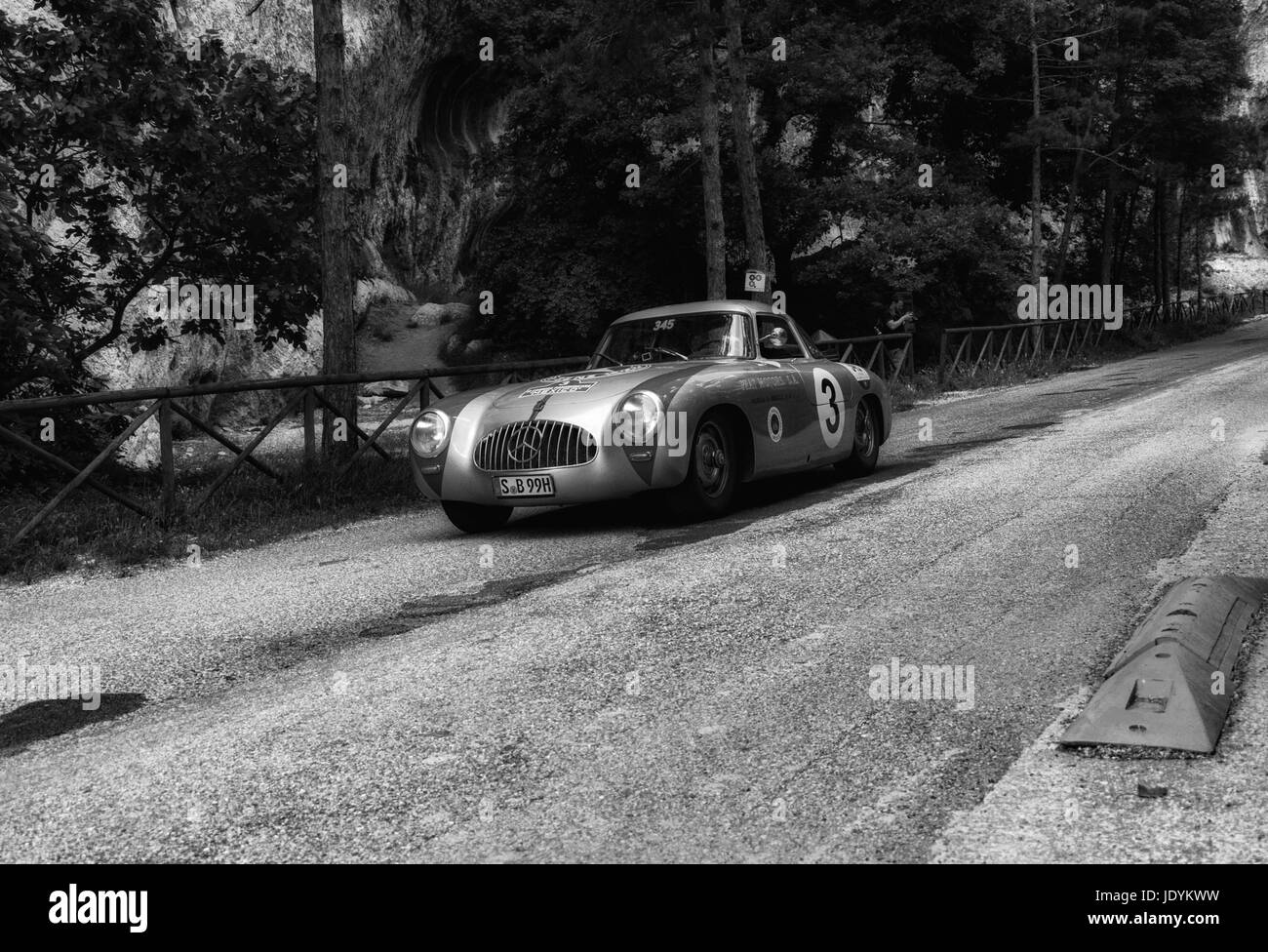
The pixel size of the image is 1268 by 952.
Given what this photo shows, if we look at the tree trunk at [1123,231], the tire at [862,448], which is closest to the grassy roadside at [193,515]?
the tire at [862,448]

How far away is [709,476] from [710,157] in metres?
12.9

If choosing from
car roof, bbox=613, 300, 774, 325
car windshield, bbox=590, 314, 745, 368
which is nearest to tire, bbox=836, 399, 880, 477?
car roof, bbox=613, 300, 774, 325

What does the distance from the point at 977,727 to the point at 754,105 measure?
32008 mm

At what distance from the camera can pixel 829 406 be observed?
1004cm

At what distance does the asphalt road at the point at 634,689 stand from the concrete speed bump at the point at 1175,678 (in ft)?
0.36

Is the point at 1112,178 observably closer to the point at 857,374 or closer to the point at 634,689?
the point at 857,374

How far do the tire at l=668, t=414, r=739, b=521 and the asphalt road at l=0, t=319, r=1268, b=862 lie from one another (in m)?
0.24

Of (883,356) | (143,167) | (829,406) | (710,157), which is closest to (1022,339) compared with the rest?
(883,356)

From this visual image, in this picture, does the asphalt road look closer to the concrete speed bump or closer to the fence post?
the concrete speed bump

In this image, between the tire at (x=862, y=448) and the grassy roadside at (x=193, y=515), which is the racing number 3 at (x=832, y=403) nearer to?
the tire at (x=862, y=448)

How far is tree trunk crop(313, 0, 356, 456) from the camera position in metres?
12.3

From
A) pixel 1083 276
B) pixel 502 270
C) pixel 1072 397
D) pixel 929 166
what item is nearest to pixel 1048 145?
pixel 929 166
